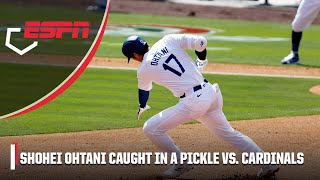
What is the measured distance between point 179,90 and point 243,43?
1746 centimetres

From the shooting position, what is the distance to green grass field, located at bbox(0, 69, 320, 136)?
48.8 feet

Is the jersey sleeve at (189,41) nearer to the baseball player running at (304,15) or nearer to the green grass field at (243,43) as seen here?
the baseball player running at (304,15)

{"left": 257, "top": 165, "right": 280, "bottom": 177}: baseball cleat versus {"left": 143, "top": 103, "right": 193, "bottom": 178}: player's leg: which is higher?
{"left": 143, "top": 103, "right": 193, "bottom": 178}: player's leg

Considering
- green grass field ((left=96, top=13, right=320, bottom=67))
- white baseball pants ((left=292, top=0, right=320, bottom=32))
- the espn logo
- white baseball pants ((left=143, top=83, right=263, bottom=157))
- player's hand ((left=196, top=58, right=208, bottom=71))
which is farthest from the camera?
green grass field ((left=96, top=13, right=320, bottom=67))

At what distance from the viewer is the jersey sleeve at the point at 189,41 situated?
1084 cm

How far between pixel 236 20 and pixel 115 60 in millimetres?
14004

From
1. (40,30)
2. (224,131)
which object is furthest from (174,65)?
(40,30)

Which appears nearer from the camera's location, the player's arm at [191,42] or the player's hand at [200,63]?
the player's arm at [191,42]

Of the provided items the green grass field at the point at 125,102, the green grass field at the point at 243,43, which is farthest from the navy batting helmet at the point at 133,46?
the green grass field at the point at 243,43

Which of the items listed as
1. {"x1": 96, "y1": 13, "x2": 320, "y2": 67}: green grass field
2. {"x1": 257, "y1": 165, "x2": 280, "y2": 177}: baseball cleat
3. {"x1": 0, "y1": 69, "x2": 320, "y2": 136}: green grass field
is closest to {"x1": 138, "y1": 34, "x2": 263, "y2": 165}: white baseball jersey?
{"x1": 257, "y1": 165, "x2": 280, "y2": 177}: baseball cleat

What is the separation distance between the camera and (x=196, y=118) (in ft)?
35.7

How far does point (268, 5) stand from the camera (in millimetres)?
38719

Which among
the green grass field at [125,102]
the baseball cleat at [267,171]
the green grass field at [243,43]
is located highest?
the baseball cleat at [267,171]

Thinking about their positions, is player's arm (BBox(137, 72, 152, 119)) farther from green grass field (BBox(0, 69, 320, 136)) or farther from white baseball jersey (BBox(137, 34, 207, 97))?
green grass field (BBox(0, 69, 320, 136))
